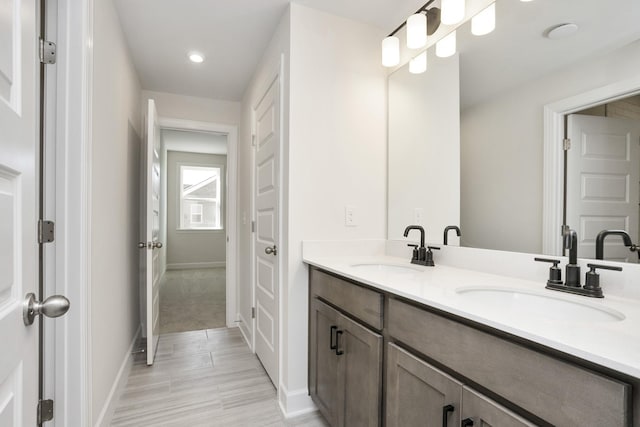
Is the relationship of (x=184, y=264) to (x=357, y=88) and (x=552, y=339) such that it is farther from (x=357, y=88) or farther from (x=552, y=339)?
(x=552, y=339)

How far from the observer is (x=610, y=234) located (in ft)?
3.36

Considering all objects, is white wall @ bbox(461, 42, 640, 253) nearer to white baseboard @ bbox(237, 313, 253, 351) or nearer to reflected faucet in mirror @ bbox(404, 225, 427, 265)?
reflected faucet in mirror @ bbox(404, 225, 427, 265)

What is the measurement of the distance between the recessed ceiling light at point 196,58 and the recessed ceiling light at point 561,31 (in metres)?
2.28

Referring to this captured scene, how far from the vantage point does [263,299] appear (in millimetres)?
2363

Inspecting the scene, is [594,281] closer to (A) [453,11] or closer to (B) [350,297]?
(B) [350,297]

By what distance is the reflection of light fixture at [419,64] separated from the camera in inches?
72.4

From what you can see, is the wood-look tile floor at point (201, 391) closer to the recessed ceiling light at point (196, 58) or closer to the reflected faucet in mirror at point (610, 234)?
the reflected faucet in mirror at point (610, 234)

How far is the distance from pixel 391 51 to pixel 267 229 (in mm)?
1387

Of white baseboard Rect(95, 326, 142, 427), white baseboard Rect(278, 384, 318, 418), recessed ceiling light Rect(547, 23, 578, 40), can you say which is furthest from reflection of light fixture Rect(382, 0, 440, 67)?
white baseboard Rect(95, 326, 142, 427)

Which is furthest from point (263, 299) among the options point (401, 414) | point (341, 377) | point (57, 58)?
point (57, 58)

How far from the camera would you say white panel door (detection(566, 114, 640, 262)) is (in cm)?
97

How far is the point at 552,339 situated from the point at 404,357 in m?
0.52

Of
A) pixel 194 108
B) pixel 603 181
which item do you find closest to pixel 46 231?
pixel 603 181

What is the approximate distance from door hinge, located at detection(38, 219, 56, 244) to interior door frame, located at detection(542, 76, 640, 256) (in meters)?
1.89
